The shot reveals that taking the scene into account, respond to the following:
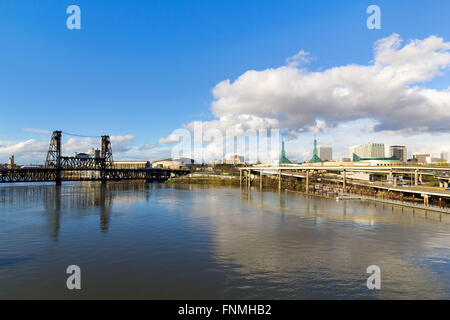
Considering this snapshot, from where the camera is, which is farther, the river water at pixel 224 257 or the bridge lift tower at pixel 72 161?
the bridge lift tower at pixel 72 161

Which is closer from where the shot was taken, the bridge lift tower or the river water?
the river water

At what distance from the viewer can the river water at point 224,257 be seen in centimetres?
1789

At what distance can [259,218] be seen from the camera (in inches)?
1799

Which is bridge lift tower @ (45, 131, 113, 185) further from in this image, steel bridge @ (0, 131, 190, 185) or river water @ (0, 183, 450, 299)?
river water @ (0, 183, 450, 299)

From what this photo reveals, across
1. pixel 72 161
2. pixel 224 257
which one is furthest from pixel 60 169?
pixel 224 257

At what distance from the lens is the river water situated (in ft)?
58.7

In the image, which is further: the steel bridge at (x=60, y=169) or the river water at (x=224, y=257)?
the steel bridge at (x=60, y=169)

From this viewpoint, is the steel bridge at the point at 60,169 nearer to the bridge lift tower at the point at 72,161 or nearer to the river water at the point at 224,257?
the bridge lift tower at the point at 72,161

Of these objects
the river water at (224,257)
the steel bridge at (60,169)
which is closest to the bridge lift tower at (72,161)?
the steel bridge at (60,169)

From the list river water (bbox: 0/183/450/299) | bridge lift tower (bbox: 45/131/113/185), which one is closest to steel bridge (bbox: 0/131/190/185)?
bridge lift tower (bbox: 45/131/113/185)

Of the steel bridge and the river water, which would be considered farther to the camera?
the steel bridge
